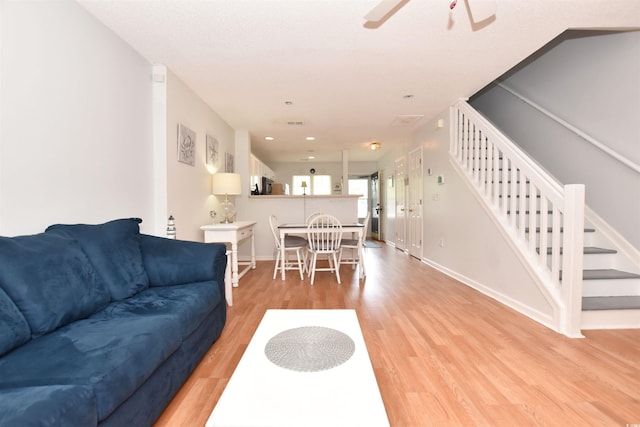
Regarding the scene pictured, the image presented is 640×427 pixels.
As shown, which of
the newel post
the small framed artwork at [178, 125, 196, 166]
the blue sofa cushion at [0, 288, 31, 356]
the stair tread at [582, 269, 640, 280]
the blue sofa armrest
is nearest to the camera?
the blue sofa cushion at [0, 288, 31, 356]

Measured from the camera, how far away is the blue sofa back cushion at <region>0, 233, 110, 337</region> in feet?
4.03

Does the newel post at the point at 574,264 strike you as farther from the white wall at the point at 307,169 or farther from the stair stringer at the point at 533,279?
the white wall at the point at 307,169

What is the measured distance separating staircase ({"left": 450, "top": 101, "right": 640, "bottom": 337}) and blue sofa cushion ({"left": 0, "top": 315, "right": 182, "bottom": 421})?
280cm

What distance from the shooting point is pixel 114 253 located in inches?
71.5

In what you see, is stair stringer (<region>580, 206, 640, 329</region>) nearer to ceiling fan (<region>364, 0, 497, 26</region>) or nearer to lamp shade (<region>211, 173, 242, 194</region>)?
ceiling fan (<region>364, 0, 497, 26</region>)

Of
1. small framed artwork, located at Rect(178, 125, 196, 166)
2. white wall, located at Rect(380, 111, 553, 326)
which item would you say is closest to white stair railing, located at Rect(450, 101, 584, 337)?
white wall, located at Rect(380, 111, 553, 326)

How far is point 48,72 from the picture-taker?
176 cm

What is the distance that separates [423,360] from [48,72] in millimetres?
2963

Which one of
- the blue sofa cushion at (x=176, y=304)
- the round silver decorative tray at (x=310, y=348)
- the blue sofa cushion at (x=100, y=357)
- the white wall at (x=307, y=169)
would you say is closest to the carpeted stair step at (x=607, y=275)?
the round silver decorative tray at (x=310, y=348)

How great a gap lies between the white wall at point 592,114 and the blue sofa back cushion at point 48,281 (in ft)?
14.4

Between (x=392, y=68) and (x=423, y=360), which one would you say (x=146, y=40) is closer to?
(x=392, y=68)

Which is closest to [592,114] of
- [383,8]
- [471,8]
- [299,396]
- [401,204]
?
[471,8]

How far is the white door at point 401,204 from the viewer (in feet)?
20.8

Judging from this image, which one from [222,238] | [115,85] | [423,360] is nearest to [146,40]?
[115,85]
